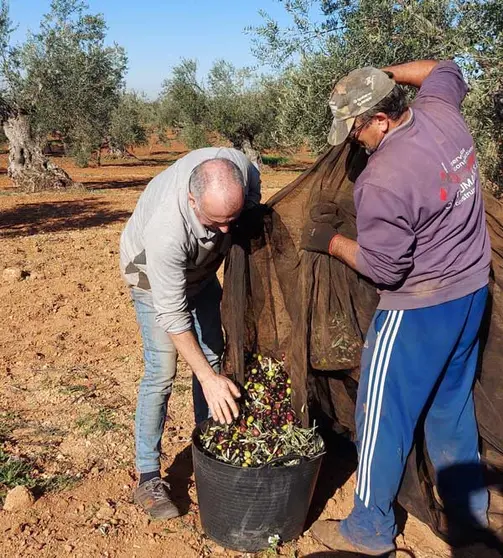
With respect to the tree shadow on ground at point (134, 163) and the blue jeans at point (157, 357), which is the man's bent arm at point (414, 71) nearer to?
the blue jeans at point (157, 357)

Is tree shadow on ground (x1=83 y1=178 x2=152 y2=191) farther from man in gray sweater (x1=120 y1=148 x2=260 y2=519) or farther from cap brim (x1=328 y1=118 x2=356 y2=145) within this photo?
cap brim (x1=328 y1=118 x2=356 y2=145)

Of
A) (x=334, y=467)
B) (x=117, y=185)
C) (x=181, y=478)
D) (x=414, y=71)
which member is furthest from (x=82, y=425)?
(x=117, y=185)

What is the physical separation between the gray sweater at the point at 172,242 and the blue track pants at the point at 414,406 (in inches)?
37.3

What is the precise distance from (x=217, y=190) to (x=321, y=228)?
0.69 m

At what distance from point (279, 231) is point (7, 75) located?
19.1 meters

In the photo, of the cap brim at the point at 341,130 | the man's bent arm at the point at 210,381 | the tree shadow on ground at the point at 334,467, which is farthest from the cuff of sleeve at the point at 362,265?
the tree shadow on ground at the point at 334,467

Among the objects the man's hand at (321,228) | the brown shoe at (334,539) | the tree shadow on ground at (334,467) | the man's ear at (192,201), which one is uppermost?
the man's ear at (192,201)

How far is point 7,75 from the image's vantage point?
20125 mm

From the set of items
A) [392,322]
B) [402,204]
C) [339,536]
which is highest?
[402,204]

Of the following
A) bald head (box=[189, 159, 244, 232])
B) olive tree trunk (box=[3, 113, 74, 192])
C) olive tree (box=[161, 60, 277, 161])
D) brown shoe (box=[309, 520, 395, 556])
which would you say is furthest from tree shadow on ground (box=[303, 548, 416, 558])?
olive tree (box=[161, 60, 277, 161])

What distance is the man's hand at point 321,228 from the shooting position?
325 centimetres

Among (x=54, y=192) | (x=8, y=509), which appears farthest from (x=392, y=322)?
(x=54, y=192)

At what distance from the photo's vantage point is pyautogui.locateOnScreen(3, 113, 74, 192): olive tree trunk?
20.6m

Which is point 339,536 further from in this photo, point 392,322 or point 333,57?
point 333,57
